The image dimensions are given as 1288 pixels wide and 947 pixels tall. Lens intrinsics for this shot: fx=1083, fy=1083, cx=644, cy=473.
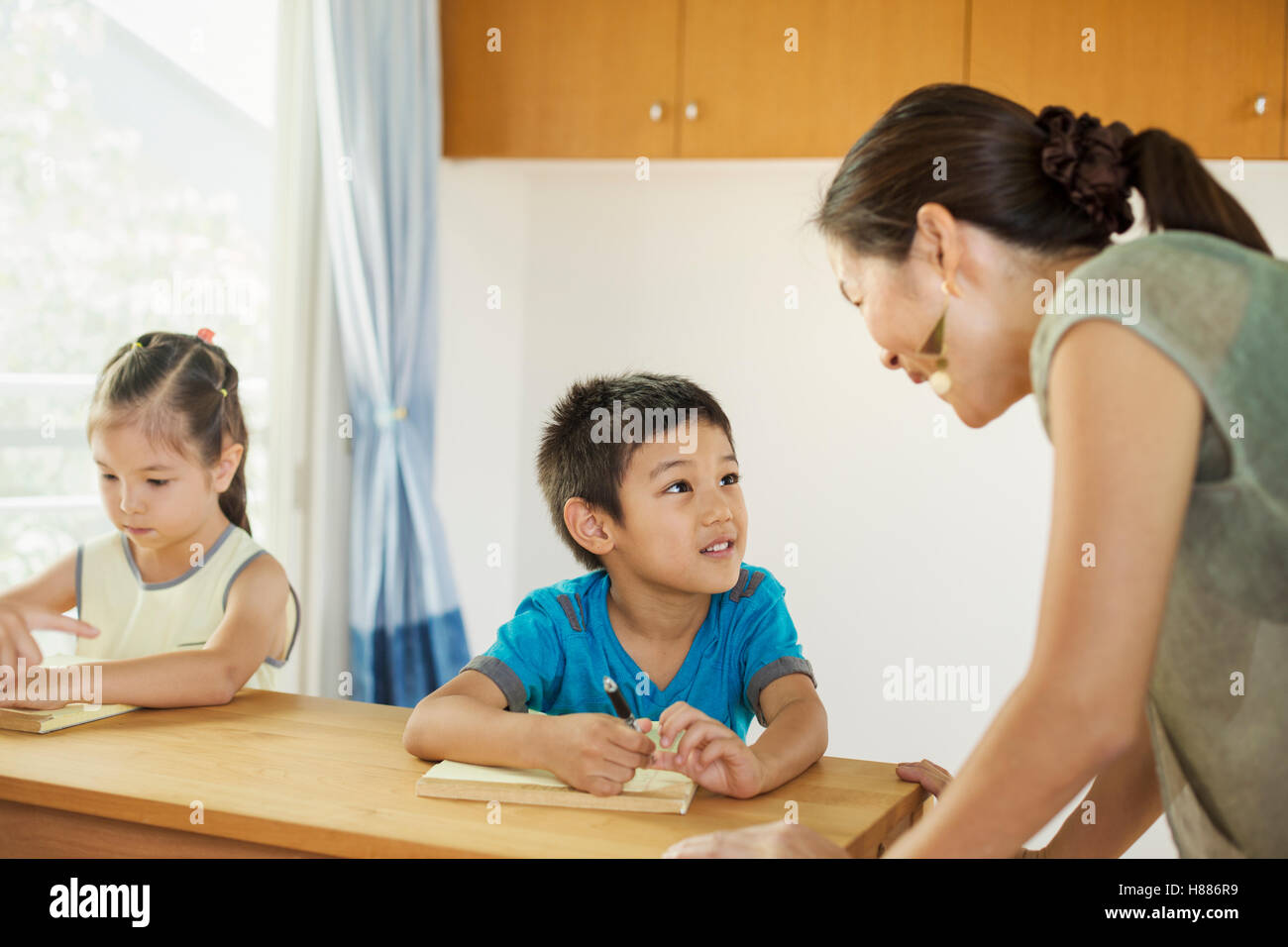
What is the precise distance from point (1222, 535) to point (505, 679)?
0.81m

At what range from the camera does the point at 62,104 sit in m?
2.18

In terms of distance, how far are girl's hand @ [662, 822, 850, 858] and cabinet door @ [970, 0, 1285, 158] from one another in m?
2.39

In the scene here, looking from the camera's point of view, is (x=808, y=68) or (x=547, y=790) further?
(x=808, y=68)

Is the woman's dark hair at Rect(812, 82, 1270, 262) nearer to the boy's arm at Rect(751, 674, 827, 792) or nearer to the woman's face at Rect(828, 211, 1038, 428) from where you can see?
the woman's face at Rect(828, 211, 1038, 428)

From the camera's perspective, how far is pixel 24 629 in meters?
1.26

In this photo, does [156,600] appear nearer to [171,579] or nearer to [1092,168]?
[171,579]

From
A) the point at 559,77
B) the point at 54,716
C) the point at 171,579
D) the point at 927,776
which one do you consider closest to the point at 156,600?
the point at 171,579

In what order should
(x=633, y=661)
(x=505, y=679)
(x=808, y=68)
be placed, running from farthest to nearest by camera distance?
(x=808, y=68) → (x=633, y=661) → (x=505, y=679)

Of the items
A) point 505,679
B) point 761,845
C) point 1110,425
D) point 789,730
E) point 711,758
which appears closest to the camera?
point 1110,425

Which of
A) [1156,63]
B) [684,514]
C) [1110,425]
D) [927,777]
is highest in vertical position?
[1156,63]

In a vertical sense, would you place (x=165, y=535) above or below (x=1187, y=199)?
below
